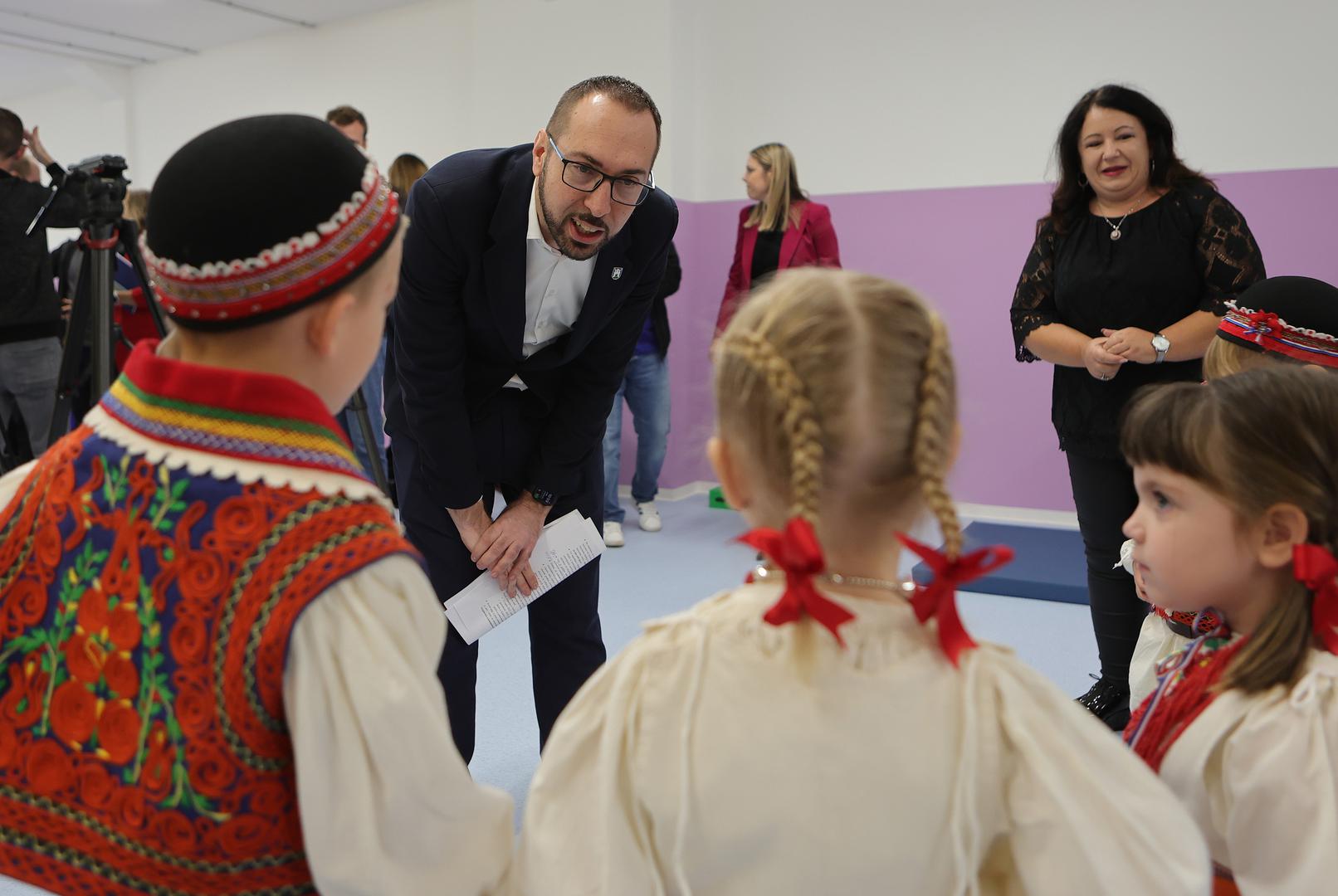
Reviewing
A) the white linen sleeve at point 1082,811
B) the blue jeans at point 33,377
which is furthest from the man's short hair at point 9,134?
the white linen sleeve at point 1082,811

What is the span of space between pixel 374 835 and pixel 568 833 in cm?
17

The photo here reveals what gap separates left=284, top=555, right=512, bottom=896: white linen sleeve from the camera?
750 millimetres

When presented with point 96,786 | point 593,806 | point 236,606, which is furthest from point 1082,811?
point 96,786

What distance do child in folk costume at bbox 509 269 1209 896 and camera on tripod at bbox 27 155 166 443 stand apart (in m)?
1.52

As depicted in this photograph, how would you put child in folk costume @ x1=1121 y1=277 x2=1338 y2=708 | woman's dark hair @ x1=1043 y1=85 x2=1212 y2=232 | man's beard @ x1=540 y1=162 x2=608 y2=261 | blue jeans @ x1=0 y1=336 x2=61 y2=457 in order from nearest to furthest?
child in folk costume @ x1=1121 y1=277 x2=1338 y2=708 < man's beard @ x1=540 y1=162 x2=608 y2=261 < woman's dark hair @ x1=1043 y1=85 x2=1212 y2=232 < blue jeans @ x1=0 y1=336 x2=61 y2=457

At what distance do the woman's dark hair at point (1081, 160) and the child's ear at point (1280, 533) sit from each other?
4.69 feet

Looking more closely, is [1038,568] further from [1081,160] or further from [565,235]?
[565,235]

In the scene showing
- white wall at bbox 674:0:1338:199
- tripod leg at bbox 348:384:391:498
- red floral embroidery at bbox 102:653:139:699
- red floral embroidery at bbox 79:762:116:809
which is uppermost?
white wall at bbox 674:0:1338:199

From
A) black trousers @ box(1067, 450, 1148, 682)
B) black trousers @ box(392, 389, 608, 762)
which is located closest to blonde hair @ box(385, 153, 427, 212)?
black trousers @ box(392, 389, 608, 762)

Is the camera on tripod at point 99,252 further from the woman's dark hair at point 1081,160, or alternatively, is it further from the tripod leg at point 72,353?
the woman's dark hair at point 1081,160

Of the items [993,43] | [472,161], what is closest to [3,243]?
[472,161]

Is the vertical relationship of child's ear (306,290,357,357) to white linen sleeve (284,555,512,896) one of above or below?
above

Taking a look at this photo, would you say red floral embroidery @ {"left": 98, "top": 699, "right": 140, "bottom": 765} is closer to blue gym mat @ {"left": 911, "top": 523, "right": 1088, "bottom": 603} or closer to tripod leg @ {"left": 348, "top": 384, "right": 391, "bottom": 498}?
tripod leg @ {"left": 348, "top": 384, "right": 391, "bottom": 498}

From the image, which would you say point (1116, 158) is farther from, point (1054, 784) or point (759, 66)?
point (759, 66)
